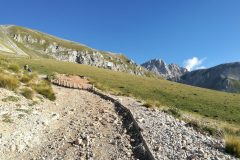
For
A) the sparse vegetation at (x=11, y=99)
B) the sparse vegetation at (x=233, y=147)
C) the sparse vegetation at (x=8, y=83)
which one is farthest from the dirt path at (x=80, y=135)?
the sparse vegetation at (x=233, y=147)

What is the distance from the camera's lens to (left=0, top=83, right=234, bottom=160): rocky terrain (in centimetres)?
1577

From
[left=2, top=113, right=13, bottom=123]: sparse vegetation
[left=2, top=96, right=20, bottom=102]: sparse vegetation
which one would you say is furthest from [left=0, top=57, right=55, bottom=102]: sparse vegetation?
[left=2, top=113, right=13, bottom=123]: sparse vegetation

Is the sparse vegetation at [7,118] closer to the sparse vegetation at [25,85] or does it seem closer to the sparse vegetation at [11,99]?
the sparse vegetation at [11,99]

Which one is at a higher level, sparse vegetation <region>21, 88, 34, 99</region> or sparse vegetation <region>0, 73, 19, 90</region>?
sparse vegetation <region>0, 73, 19, 90</region>

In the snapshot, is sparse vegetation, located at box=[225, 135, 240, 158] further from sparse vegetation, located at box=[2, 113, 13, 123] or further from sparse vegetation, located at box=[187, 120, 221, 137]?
sparse vegetation, located at box=[2, 113, 13, 123]

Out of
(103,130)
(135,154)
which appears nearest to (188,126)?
(103,130)

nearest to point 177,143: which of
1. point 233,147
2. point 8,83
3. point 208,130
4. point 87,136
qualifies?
point 233,147

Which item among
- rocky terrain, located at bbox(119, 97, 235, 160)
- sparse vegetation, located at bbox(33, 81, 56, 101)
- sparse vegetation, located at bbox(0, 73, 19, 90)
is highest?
sparse vegetation, located at bbox(0, 73, 19, 90)

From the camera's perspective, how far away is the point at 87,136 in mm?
18109

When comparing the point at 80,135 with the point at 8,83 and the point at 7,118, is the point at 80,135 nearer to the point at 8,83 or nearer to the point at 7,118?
the point at 7,118

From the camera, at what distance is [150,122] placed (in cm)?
2198

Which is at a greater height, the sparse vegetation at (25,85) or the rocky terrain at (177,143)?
the sparse vegetation at (25,85)

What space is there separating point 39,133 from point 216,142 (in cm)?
964

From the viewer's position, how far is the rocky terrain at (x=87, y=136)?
51.7ft
